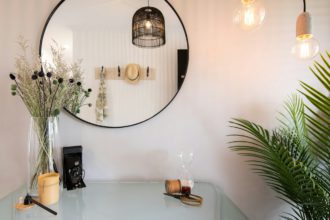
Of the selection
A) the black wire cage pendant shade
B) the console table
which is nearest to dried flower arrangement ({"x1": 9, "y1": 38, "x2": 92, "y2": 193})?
the console table

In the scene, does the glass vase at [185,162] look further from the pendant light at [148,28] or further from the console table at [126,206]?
the pendant light at [148,28]

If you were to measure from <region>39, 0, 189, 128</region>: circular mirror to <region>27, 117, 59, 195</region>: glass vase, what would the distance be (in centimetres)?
24

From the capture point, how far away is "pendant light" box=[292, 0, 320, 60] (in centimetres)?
96

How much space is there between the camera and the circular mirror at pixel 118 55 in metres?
1.32

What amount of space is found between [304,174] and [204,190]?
526 mm

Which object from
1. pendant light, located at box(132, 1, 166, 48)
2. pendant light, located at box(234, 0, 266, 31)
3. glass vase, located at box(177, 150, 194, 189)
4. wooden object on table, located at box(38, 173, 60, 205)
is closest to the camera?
pendant light, located at box(234, 0, 266, 31)

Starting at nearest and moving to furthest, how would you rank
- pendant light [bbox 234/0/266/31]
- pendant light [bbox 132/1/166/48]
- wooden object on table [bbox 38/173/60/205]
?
pendant light [bbox 234/0/266/31]
wooden object on table [bbox 38/173/60/205]
pendant light [bbox 132/1/166/48]

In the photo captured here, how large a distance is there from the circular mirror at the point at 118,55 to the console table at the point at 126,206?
39cm

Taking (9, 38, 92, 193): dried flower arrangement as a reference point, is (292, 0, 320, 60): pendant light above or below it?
above

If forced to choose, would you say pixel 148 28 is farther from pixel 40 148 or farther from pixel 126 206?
pixel 126 206

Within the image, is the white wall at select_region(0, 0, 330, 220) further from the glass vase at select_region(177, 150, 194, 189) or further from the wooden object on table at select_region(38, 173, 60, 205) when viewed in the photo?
the wooden object on table at select_region(38, 173, 60, 205)

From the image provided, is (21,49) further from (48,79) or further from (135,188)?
(135,188)

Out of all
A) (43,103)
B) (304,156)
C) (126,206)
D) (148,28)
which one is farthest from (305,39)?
(43,103)

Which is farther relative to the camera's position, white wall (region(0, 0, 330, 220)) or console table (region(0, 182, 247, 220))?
white wall (region(0, 0, 330, 220))
